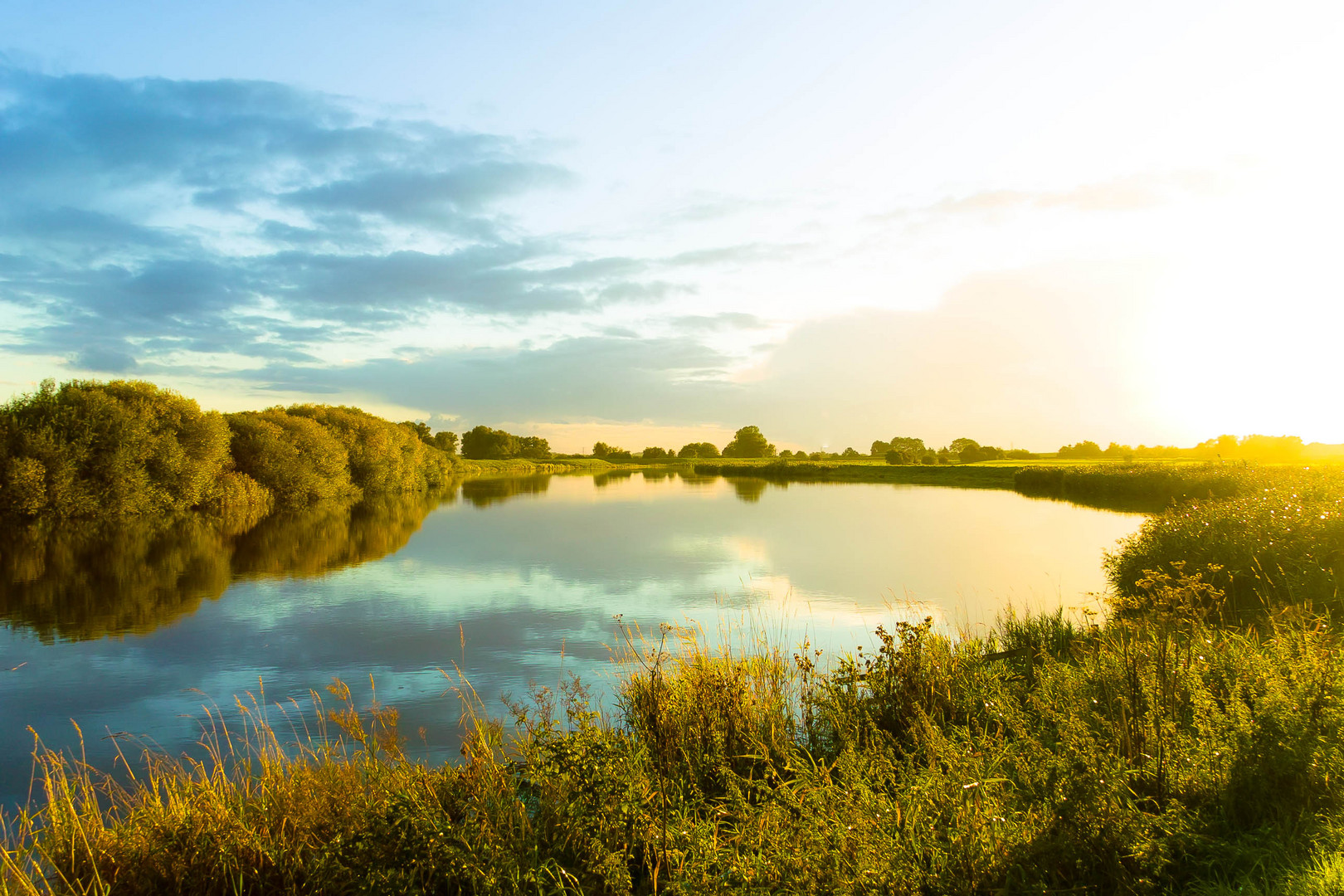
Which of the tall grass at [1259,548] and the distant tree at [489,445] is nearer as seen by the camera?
the tall grass at [1259,548]

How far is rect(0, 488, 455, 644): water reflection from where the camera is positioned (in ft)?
41.8

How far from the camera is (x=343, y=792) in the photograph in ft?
15.3

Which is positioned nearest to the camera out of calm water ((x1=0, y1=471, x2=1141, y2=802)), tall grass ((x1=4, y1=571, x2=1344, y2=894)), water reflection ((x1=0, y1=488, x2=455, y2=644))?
tall grass ((x1=4, y1=571, x2=1344, y2=894))

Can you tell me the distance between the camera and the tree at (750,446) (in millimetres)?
125750

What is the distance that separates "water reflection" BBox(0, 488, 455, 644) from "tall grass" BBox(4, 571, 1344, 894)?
8.81 m

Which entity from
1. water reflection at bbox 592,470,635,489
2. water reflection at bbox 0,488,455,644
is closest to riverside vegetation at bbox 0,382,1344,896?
water reflection at bbox 0,488,455,644

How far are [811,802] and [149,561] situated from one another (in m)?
20.7

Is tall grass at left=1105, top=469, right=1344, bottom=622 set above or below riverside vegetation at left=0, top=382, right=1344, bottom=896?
above

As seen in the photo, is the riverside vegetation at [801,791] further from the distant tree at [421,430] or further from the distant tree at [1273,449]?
the distant tree at [421,430]

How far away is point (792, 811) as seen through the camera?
15.5 ft

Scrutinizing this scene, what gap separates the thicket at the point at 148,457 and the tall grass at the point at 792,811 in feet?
89.9

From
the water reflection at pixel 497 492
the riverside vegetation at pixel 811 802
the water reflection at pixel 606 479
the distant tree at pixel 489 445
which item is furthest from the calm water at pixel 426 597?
the distant tree at pixel 489 445

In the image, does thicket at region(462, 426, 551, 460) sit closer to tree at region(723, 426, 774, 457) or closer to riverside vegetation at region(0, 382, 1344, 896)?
tree at region(723, 426, 774, 457)

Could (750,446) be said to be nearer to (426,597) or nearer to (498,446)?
(498,446)
